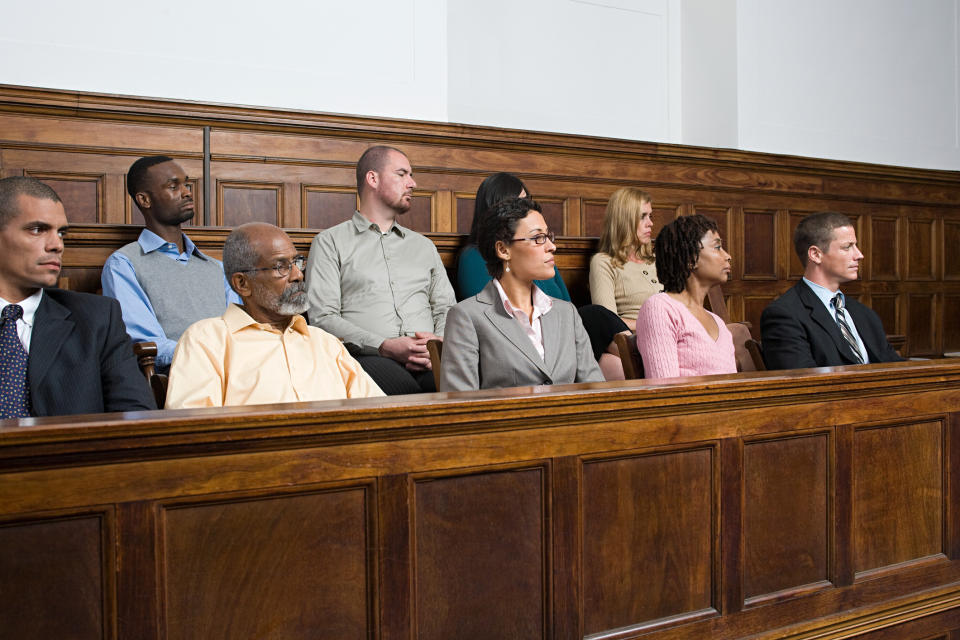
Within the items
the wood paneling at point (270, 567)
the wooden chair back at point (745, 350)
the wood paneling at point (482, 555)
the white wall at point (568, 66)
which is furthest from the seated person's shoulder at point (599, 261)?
the wood paneling at point (270, 567)

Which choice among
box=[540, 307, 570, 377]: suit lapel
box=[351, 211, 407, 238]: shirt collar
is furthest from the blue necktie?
box=[351, 211, 407, 238]: shirt collar

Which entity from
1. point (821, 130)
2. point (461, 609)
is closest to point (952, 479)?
point (461, 609)

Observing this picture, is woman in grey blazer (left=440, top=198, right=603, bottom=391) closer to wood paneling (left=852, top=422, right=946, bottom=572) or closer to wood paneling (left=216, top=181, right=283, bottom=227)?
wood paneling (left=852, top=422, right=946, bottom=572)

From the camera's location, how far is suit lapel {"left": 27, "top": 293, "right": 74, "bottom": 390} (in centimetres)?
200

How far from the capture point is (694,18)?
662 cm

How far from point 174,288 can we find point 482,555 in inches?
70.4

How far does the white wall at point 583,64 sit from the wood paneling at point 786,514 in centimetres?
371

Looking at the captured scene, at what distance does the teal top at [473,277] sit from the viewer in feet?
11.2

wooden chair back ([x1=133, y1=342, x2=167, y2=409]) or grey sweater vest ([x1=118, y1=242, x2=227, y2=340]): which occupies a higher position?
grey sweater vest ([x1=118, y1=242, x2=227, y2=340])

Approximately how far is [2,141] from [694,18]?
15.6ft

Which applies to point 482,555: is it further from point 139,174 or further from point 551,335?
point 139,174

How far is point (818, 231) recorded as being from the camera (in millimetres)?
3209

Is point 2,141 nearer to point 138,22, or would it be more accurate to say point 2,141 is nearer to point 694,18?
point 138,22

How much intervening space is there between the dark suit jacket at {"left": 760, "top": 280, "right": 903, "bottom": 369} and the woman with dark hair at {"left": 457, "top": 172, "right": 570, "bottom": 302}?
0.84 metres
